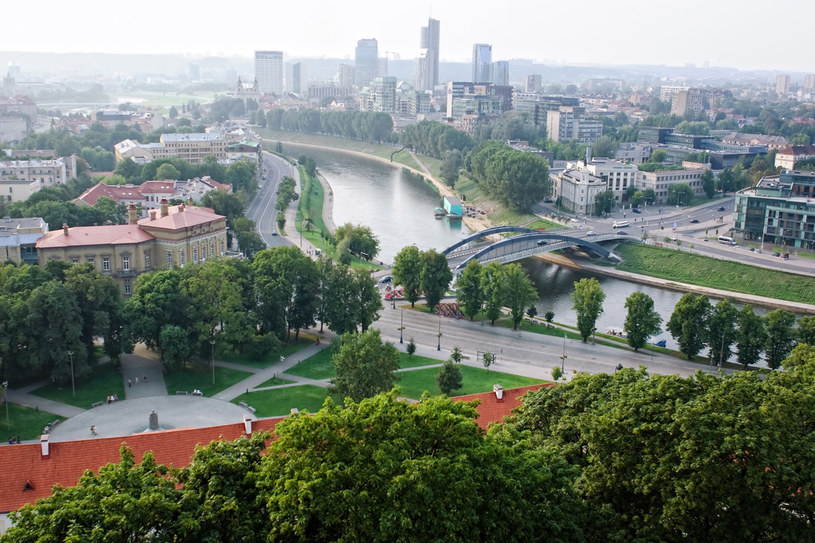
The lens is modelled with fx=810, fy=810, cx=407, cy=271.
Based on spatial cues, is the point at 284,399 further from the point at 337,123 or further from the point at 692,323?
the point at 337,123

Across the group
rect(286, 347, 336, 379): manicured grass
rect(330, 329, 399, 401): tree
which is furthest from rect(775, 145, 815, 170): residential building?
rect(330, 329, 399, 401): tree

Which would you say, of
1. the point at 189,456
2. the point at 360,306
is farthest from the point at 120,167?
the point at 189,456

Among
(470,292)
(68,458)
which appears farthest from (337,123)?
(68,458)

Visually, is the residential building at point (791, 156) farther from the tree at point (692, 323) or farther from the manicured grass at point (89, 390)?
the manicured grass at point (89, 390)

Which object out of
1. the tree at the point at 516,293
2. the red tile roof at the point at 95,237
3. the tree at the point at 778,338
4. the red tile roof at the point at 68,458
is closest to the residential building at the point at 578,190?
the tree at the point at 516,293

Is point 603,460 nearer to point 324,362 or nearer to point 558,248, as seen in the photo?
point 324,362
